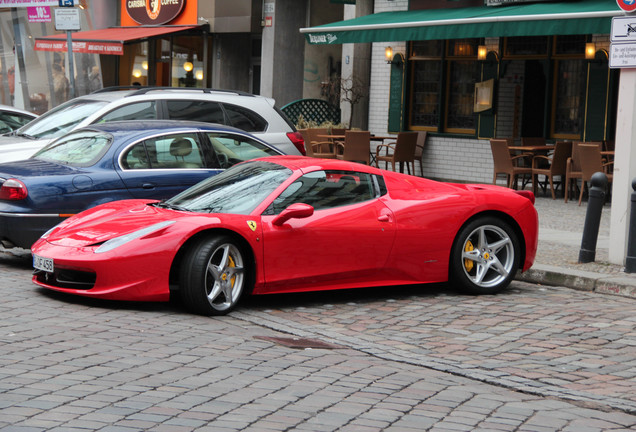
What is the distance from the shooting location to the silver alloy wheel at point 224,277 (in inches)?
313

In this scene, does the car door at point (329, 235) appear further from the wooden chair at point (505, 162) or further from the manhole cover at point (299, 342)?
the wooden chair at point (505, 162)

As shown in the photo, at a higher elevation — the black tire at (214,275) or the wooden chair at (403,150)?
the wooden chair at (403,150)

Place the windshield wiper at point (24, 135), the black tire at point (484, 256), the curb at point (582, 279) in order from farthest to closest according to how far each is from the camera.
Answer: the windshield wiper at point (24, 135), the curb at point (582, 279), the black tire at point (484, 256)

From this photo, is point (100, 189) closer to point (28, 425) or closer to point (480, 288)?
point (480, 288)

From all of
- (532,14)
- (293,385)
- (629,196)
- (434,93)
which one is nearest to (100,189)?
(293,385)

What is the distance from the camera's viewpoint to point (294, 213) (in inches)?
319

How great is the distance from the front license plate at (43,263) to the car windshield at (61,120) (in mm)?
5243

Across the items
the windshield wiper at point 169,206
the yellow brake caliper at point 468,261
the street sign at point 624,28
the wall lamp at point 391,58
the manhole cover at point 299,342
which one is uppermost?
the wall lamp at point 391,58

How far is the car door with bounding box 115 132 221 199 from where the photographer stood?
33.8 ft

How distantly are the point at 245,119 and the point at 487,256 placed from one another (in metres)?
5.22

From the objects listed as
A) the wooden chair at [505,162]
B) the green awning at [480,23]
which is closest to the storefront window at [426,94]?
the green awning at [480,23]

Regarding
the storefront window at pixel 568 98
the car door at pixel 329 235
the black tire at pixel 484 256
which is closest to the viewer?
the car door at pixel 329 235

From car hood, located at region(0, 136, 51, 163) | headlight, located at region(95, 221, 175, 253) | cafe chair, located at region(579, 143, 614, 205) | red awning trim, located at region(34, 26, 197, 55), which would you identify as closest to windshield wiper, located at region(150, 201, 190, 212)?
headlight, located at region(95, 221, 175, 253)

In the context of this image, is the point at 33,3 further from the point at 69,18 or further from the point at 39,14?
the point at 69,18
